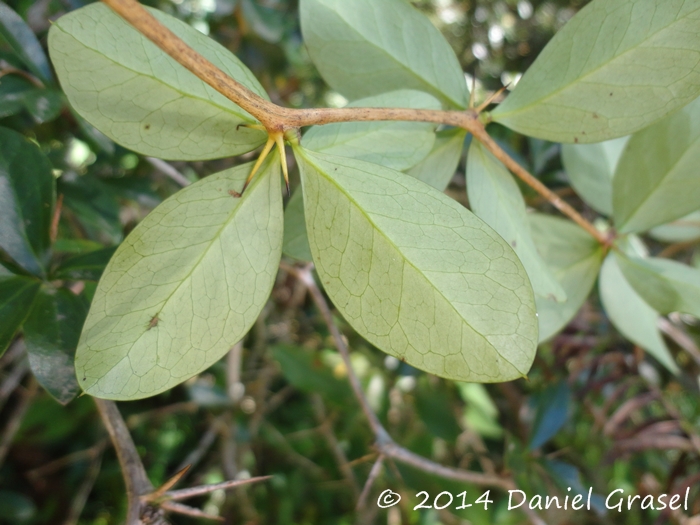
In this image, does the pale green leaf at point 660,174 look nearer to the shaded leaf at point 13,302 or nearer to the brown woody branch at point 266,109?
the brown woody branch at point 266,109

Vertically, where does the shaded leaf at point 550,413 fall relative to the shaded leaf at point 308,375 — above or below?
below

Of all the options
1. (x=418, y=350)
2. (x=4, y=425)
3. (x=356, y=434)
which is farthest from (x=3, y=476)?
(x=418, y=350)

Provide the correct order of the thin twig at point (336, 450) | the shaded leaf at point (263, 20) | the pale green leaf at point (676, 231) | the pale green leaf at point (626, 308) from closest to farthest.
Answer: the pale green leaf at point (626, 308)
the pale green leaf at point (676, 231)
the shaded leaf at point (263, 20)
the thin twig at point (336, 450)

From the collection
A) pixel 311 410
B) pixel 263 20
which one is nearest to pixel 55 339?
pixel 263 20

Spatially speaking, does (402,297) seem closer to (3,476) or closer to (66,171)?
(66,171)

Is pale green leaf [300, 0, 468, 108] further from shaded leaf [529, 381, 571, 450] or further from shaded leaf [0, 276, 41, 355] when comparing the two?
shaded leaf [529, 381, 571, 450]

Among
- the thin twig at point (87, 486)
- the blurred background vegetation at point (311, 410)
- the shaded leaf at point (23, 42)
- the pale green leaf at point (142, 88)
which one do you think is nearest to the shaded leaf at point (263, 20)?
the blurred background vegetation at point (311, 410)
